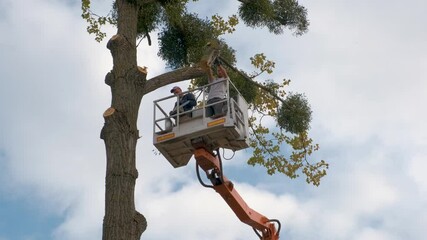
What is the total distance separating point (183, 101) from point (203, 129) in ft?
2.25

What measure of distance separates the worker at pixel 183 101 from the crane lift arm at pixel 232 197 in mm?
562

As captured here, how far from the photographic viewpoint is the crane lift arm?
829 cm

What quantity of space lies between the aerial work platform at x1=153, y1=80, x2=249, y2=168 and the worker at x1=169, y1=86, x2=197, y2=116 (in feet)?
0.27

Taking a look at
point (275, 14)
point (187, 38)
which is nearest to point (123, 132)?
point (187, 38)

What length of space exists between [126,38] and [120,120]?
1.41 metres

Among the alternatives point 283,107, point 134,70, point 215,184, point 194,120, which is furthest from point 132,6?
point 283,107

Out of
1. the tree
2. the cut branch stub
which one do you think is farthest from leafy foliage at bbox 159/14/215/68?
the cut branch stub

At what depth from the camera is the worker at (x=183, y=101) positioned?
827cm

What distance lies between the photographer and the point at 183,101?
27.5 ft

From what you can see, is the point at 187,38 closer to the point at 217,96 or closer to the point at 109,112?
the point at 217,96

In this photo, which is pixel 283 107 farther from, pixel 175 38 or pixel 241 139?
pixel 241 139

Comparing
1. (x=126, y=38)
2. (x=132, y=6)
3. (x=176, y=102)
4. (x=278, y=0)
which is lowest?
(x=176, y=102)

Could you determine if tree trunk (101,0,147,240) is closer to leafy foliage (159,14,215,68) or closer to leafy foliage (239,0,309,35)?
leafy foliage (159,14,215,68)

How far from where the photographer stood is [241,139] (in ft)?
26.5
